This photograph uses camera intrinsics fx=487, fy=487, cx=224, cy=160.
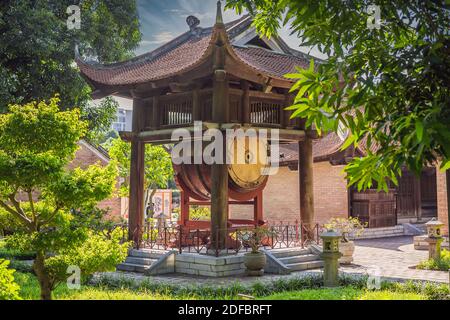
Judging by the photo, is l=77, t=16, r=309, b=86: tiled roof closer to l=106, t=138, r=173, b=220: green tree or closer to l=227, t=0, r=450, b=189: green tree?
l=106, t=138, r=173, b=220: green tree

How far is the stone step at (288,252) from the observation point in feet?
39.5

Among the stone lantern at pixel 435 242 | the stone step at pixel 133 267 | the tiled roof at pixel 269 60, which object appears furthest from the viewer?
the stone lantern at pixel 435 242

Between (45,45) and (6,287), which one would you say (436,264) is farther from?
(45,45)

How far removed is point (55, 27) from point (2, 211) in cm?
854

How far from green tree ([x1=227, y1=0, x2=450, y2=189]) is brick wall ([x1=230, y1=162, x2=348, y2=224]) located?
52.5 feet

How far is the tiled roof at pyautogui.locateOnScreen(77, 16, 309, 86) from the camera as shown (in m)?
12.1

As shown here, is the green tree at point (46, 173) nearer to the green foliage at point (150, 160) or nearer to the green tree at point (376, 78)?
the green tree at point (376, 78)

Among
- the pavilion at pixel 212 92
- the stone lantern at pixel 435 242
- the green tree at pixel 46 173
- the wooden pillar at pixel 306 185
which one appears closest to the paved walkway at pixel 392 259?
the stone lantern at pixel 435 242

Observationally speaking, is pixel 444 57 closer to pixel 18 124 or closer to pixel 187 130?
pixel 18 124

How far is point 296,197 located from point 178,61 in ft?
38.7

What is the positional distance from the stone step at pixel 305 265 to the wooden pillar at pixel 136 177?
411cm

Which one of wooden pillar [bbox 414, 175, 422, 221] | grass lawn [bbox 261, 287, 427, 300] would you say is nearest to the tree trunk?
grass lawn [bbox 261, 287, 427, 300]

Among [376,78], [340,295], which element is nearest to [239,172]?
[340,295]
